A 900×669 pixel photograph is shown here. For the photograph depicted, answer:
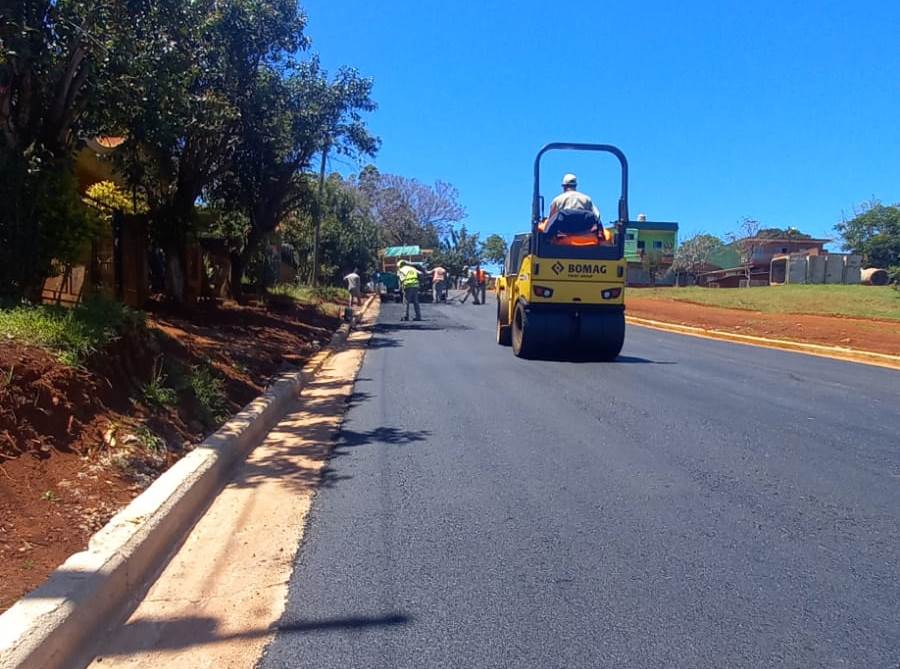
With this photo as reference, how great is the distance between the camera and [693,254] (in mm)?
62406

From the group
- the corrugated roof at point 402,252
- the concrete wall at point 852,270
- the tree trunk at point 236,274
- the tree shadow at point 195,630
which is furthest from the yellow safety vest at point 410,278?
the concrete wall at point 852,270

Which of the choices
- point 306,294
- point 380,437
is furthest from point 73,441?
point 306,294

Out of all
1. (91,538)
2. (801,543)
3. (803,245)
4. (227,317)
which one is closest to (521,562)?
(801,543)

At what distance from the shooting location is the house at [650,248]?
67250 millimetres

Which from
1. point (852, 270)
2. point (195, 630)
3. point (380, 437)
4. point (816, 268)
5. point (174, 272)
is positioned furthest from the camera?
point (852, 270)

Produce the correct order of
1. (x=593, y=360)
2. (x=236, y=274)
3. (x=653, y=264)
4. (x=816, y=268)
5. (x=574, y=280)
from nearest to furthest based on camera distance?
1. (x=574, y=280)
2. (x=593, y=360)
3. (x=236, y=274)
4. (x=816, y=268)
5. (x=653, y=264)

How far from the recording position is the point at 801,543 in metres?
4.76

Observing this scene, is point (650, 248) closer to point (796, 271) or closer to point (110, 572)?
point (796, 271)

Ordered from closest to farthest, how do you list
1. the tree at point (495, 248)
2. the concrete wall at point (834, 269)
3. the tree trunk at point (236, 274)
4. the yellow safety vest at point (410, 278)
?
1. the tree trunk at point (236, 274)
2. the yellow safety vest at point (410, 278)
3. the concrete wall at point (834, 269)
4. the tree at point (495, 248)

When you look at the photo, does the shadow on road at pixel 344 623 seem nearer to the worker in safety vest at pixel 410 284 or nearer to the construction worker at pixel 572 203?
the construction worker at pixel 572 203

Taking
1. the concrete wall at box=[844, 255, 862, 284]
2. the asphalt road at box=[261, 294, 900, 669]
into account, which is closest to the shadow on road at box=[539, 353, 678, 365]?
the asphalt road at box=[261, 294, 900, 669]

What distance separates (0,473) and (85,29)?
17.1ft

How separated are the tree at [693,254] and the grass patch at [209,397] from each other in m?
58.2

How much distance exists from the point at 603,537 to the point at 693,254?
60789 mm
